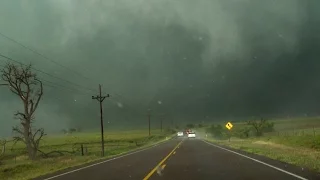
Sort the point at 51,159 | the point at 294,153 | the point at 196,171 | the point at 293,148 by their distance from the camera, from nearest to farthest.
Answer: the point at 196,171 < the point at 294,153 < the point at 293,148 < the point at 51,159

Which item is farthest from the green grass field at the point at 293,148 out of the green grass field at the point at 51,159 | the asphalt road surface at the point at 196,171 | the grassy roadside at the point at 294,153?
the green grass field at the point at 51,159

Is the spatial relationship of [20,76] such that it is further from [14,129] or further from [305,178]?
[305,178]

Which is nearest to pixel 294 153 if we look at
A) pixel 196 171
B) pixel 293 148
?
pixel 293 148

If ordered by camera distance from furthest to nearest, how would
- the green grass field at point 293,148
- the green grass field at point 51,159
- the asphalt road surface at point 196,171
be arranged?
the green grass field at point 51,159 < the green grass field at point 293,148 < the asphalt road surface at point 196,171

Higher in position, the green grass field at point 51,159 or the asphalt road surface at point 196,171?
the asphalt road surface at point 196,171

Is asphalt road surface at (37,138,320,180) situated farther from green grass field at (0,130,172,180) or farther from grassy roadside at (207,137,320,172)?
green grass field at (0,130,172,180)

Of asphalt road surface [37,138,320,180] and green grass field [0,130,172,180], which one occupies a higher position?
asphalt road surface [37,138,320,180]

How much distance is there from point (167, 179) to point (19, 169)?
1909 cm

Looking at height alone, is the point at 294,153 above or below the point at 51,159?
above

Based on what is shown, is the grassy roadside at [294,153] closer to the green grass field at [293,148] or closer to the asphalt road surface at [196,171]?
the green grass field at [293,148]

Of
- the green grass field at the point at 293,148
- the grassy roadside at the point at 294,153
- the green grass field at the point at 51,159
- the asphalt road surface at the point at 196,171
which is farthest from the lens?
the green grass field at the point at 51,159

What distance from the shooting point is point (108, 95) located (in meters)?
47.4

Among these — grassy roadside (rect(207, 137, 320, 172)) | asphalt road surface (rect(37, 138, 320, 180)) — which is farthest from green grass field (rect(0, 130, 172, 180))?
grassy roadside (rect(207, 137, 320, 172))

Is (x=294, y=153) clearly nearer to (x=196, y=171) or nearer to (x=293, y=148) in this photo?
(x=293, y=148)
